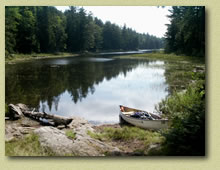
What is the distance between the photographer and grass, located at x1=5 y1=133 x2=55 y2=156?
5.52m

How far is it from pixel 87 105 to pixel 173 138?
762 cm

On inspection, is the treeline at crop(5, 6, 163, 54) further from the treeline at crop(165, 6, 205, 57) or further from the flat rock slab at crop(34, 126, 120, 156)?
the flat rock slab at crop(34, 126, 120, 156)

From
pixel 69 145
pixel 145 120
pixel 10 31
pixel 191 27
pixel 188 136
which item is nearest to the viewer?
pixel 188 136

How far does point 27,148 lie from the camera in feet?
18.9

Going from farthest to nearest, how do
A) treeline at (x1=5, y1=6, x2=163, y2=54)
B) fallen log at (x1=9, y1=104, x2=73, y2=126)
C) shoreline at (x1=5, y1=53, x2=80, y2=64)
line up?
treeline at (x1=5, y1=6, x2=163, y2=54) → shoreline at (x1=5, y1=53, x2=80, y2=64) → fallen log at (x1=9, y1=104, x2=73, y2=126)

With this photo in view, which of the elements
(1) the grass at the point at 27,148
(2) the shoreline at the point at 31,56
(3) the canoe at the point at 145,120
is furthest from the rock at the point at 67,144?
(2) the shoreline at the point at 31,56

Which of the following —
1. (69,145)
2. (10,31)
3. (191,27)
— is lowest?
(69,145)

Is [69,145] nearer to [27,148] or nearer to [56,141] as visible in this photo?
[56,141]

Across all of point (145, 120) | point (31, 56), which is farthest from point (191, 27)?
point (31, 56)

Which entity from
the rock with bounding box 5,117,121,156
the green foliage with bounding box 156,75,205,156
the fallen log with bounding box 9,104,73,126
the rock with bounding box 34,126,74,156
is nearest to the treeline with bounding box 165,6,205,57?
the green foliage with bounding box 156,75,205,156

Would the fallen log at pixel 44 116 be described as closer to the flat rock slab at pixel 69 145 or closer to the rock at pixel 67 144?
the rock at pixel 67 144

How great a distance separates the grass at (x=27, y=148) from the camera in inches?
217

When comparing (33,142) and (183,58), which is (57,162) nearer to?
(33,142)

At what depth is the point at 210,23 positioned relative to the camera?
5.84 m
